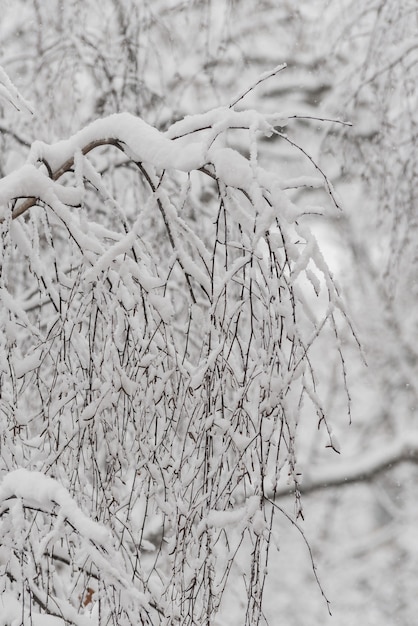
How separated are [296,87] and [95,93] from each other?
3.47 metres

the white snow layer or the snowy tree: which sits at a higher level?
the snowy tree

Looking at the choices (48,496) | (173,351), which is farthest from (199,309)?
(48,496)

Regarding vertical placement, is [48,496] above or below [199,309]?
below

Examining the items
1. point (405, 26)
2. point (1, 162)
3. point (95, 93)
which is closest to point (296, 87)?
point (405, 26)

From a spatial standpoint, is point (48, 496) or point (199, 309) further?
point (199, 309)

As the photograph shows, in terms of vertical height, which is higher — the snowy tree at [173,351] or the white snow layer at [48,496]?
the snowy tree at [173,351]

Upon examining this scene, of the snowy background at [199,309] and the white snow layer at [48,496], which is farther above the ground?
the snowy background at [199,309]

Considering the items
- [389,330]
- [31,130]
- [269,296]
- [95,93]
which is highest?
[389,330]

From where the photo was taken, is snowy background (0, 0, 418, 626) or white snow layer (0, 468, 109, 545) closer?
white snow layer (0, 468, 109, 545)

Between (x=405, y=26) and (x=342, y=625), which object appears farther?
(x=342, y=625)

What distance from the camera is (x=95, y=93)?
4125 millimetres

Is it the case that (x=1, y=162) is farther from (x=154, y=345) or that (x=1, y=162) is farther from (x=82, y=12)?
(x=154, y=345)

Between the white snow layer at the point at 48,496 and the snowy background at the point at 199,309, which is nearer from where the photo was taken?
the white snow layer at the point at 48,496

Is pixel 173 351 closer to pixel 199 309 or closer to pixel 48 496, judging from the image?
pixel 199 309
